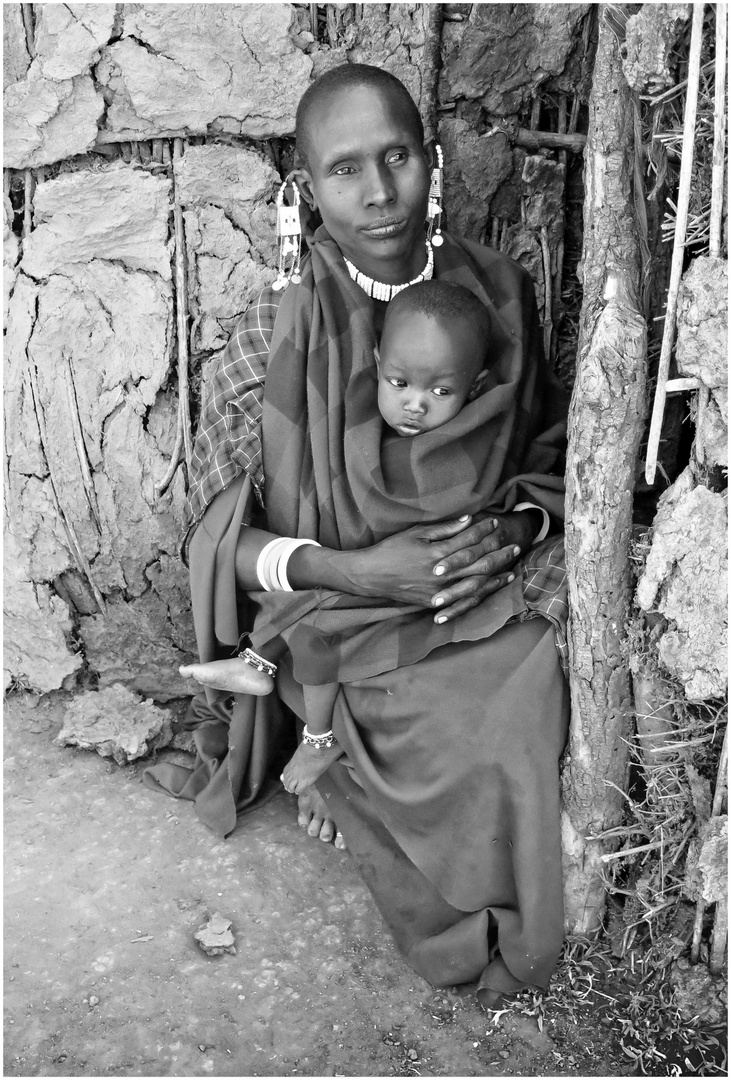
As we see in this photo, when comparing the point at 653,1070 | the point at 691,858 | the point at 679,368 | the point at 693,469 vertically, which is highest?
the point at 679,368

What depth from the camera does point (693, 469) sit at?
6.55 feet

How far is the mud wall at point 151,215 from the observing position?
287 cm

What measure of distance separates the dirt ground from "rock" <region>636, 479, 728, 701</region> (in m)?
0.82

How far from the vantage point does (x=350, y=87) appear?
243 centimetres

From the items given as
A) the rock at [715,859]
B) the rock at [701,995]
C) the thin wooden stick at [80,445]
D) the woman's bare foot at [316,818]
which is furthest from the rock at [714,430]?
the thin wooden stick at [80,445]

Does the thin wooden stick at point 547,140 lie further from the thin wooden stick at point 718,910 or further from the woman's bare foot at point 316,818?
the woman's bare foot at point 316,818

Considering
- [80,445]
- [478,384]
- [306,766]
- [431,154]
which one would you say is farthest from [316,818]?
[431,154]

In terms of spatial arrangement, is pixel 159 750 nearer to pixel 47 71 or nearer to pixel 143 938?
pixel 143 938

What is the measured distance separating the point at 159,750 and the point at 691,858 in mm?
1601

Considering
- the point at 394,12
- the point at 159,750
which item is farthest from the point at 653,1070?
the point at 394,12

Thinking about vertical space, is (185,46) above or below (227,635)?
above

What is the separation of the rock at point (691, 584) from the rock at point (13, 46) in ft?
7.04

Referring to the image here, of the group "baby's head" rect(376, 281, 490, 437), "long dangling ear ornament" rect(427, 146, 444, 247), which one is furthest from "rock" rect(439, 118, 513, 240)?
"baby's head" rect(376, 281, 490, 437)

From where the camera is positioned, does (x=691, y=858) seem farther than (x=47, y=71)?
No
